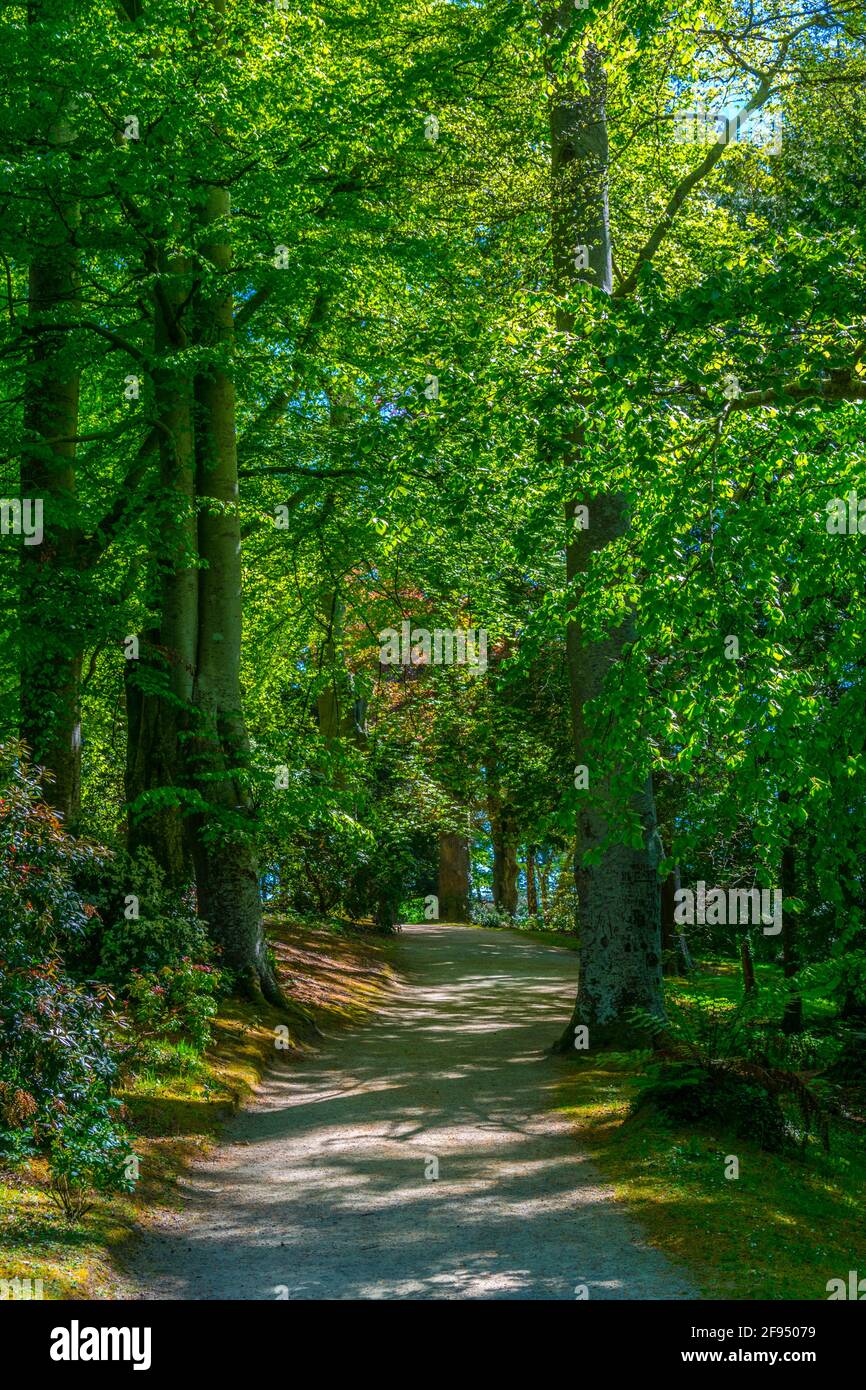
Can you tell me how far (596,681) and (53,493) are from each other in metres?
6.40

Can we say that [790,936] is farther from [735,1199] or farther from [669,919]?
[669,919]

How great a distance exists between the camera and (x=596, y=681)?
41.5ft

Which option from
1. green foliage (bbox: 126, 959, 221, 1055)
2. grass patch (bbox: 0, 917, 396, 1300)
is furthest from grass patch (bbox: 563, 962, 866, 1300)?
green foliage (bbox: 126, 959, 221, 1055)

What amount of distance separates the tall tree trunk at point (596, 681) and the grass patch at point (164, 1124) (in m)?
3.50

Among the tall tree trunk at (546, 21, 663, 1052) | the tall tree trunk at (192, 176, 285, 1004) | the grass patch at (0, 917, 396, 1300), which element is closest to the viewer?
the grass patch at (0, 917, 396, 1300)

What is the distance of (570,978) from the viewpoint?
20828mm

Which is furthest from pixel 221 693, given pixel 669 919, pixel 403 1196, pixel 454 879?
pixel 454 879

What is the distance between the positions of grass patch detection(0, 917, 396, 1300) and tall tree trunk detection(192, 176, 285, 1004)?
991mm

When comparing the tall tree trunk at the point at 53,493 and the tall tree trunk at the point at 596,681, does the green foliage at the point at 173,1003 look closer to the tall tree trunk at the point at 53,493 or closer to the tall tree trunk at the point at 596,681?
the tall tree trunk at the point at 53,493

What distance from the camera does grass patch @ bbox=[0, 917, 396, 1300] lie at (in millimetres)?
5879

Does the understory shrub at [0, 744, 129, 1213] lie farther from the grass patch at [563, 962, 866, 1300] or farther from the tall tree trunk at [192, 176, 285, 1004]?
the tall tree trunk at [192, 176, 285, 1004]

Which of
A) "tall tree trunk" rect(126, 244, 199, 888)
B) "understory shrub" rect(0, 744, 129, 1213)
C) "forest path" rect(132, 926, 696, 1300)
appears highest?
"tall tree trunk" rect(126, 244, 199, 888)

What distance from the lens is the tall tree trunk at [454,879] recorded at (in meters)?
37.2

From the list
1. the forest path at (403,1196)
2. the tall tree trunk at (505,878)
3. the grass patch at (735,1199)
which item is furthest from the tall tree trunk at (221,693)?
the tall tree trunk at (505,878)
